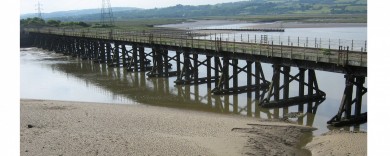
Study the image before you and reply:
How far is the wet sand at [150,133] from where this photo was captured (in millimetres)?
16250

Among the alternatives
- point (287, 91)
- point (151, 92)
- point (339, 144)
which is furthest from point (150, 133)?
point (151, 92)

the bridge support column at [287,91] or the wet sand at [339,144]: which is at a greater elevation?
the bridge support column at [287,91]

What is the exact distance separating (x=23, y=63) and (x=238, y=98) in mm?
35777

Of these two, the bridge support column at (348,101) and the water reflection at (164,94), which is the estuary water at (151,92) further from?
the bridge support column at (348,101)

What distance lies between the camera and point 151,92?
31359 mm

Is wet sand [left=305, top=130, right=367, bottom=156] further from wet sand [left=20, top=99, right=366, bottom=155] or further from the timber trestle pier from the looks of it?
the timber trestle pier

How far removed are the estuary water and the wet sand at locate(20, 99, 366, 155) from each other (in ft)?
6.74

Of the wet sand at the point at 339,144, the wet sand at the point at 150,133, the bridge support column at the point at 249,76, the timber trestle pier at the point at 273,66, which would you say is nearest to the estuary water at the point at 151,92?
the bridge support column at the point at 249,76

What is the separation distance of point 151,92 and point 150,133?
12950 millimetres

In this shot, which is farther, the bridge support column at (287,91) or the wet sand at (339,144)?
the bridge support column at (287,91)

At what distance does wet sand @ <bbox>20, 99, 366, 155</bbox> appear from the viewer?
53.3 ft

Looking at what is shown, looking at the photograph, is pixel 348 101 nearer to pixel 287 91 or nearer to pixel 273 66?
pixel 287 91

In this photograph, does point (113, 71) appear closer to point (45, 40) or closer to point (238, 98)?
point (238, 98)

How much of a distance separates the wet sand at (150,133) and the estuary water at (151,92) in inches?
80.9
